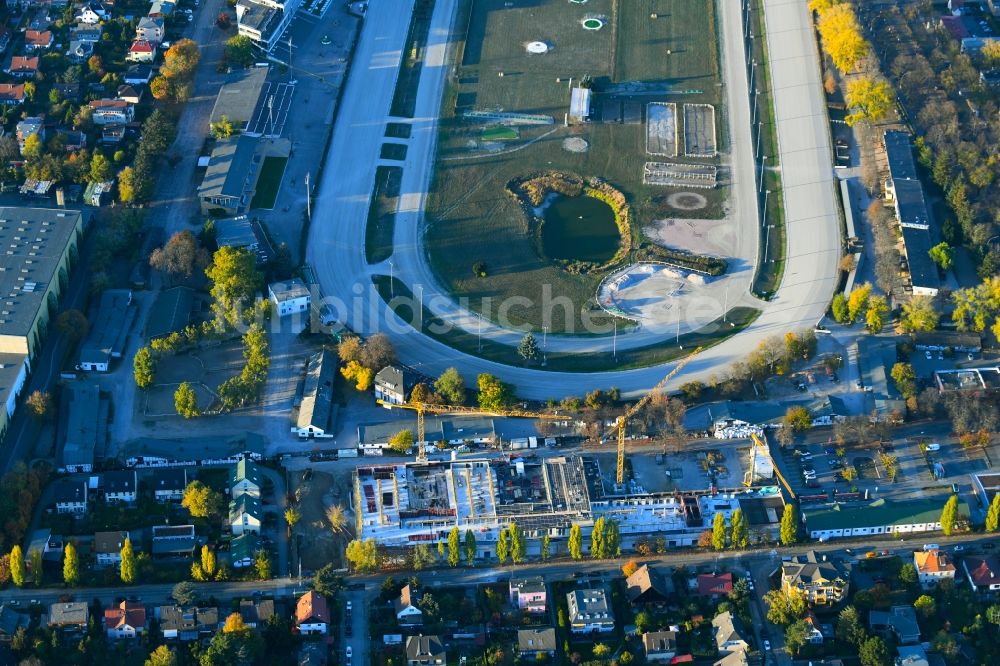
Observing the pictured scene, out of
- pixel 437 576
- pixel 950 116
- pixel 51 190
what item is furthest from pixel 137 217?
pixel 950 116

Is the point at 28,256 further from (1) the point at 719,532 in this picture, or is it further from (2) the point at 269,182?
(1) the point at 719,532

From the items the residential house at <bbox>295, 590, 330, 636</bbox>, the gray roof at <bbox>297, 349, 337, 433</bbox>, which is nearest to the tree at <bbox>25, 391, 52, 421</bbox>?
the gray roof at <bbox>297, 349, 337, 433</bbox>

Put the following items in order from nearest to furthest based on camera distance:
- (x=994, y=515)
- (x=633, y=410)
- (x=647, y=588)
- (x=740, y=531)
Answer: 1. (x=647, y=588)
2. (x=740, y=531)
3. (x=994, y=515)
4. (x=633, y=410)

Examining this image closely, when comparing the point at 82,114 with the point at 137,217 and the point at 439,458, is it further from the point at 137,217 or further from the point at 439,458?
the point at 439,458

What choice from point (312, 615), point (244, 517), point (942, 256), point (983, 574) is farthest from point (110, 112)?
point (983, 574)

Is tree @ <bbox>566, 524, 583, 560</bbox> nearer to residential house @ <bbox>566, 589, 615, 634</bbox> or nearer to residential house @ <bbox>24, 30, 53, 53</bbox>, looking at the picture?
residential house @ <bbox>566, 589, 615, 634</bbox>

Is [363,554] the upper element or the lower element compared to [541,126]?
lower
